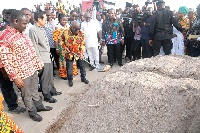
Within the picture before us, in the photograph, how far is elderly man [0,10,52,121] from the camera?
326cm

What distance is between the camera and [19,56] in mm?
3414

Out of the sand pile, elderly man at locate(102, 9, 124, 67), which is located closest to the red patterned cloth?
the sand pile

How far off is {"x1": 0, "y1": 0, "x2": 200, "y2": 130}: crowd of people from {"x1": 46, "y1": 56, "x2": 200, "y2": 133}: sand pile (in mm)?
1004

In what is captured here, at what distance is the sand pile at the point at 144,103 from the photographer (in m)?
2.63

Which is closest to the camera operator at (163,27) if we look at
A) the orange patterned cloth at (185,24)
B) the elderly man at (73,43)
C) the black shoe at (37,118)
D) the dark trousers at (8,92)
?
the orange patterned cloth at (185,24)

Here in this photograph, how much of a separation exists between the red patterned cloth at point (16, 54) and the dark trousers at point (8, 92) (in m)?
0.83

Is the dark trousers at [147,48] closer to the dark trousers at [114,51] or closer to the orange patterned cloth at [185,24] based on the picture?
the dark trousers at [114,51]

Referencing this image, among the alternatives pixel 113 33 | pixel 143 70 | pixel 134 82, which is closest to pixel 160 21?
pixel 113 33

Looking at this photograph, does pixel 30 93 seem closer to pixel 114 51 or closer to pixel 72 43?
pixel 72 43

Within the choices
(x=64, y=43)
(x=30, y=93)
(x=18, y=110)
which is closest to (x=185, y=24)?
(x=64, y=43)

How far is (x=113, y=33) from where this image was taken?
271 inches

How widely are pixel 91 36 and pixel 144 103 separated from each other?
4.03 m

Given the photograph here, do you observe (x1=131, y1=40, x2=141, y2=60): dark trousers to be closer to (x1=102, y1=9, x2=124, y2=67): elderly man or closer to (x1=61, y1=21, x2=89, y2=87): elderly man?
(x1=102, y1=9, x2=124, y2=67): elderly man

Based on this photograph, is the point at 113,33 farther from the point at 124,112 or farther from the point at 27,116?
the point at 124,112
